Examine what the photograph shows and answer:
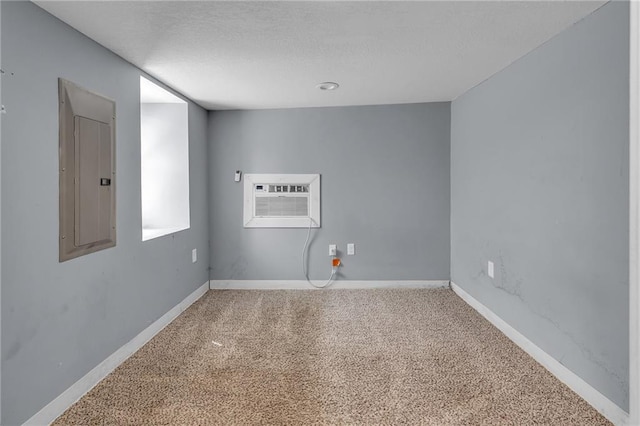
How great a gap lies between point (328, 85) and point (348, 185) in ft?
3.86

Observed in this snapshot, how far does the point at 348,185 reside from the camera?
403 centimetres

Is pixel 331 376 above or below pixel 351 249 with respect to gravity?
below

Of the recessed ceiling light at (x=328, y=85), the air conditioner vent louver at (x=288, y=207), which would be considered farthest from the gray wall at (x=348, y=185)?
the recessed ceiling light at (x=328, y=85)

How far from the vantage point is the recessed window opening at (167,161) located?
355 cm

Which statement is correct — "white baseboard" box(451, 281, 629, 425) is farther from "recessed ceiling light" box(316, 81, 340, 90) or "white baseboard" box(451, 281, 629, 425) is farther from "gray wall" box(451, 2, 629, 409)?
"recessed ceiling light" box(316, 81, 340, 90)

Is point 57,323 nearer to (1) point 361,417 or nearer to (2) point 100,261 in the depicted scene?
(2) point 100,261

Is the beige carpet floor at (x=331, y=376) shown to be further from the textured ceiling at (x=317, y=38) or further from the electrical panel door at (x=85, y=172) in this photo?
the textured ceiling at (x=317, y=38)

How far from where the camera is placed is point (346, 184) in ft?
13.2

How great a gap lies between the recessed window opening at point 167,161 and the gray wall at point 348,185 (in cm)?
53

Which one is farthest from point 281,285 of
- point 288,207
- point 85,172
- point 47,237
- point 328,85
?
point 47,237

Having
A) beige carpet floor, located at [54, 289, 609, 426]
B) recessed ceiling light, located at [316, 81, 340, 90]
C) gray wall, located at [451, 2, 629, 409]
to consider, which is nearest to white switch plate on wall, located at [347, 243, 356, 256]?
beige carpet floor, located at [54, 289, 609, 426]

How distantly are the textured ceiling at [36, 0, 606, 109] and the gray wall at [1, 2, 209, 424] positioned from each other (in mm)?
180

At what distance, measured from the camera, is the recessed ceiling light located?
3.10 m

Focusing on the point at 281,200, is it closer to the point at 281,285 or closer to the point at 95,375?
the point at 281,285
